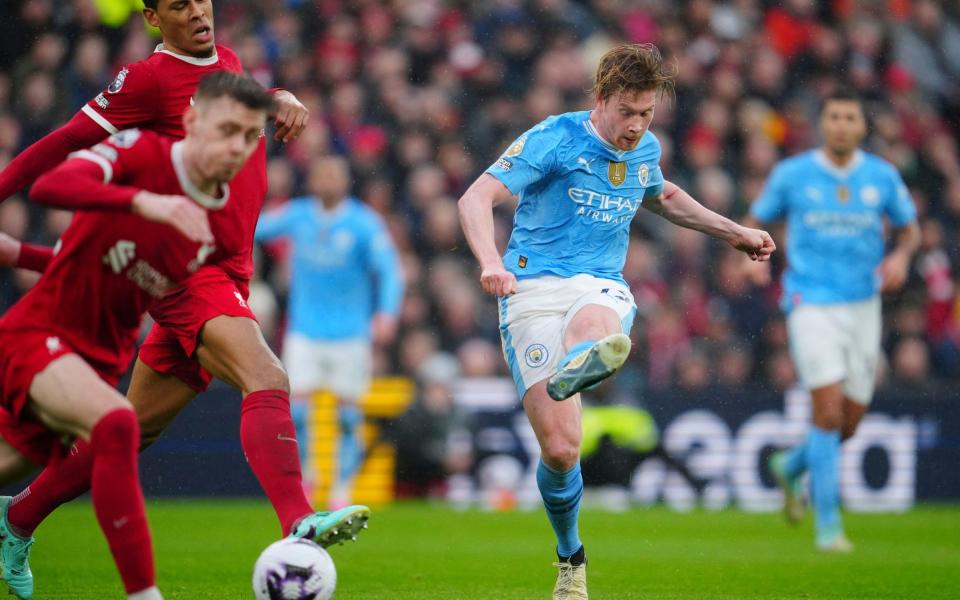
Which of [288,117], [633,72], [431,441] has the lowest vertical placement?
[431,441]

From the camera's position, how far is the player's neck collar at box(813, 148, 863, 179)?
9.62 m

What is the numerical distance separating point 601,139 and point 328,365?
20.6ft

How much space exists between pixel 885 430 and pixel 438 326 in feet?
14.5

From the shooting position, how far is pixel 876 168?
380 inches

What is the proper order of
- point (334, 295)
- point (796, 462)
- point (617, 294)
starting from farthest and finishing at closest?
point (334, 295), point (796, 462), point (617, 294)

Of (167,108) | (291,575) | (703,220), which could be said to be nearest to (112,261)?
(291,575)

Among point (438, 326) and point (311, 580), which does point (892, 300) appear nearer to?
point (438, 326)

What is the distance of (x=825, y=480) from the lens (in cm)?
907

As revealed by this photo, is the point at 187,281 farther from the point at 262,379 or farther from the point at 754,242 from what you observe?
the point at 754,242

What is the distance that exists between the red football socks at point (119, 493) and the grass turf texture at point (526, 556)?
1933 mm

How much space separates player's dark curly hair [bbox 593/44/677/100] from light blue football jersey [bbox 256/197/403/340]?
5.69 m

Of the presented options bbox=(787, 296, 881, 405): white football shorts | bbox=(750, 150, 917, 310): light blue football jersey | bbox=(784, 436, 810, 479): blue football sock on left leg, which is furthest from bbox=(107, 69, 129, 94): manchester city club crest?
bbox=(784, 436, 810, 479): blue football sock on left leg

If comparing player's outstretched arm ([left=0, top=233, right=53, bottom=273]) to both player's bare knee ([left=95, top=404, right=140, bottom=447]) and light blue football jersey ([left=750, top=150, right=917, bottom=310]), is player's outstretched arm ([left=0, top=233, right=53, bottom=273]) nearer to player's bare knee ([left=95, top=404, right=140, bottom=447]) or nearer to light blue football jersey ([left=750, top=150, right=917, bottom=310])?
player's bare knee ([left=95, top=404, right=140, bottom=447])

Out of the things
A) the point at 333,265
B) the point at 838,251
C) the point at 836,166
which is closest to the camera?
the point at 838,251
